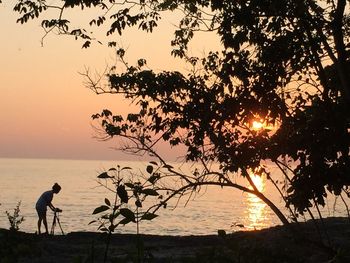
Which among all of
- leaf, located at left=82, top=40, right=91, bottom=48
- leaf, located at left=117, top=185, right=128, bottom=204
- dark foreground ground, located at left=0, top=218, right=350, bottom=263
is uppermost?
leaf, located at left=82, top=40, right=91, bottom=48

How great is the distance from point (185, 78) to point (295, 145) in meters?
4.74

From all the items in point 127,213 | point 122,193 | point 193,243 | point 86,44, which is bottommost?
point 193,243

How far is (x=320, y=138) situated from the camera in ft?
30.3

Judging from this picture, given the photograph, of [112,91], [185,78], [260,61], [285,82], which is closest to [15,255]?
[260,61]

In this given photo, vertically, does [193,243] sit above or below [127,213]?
below

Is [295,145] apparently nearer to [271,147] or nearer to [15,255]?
[271,147]

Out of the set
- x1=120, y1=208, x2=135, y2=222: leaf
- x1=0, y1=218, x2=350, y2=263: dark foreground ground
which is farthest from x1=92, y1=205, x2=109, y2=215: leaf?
x1=0, y1=218, x2=350, y2=263: dark foreground ground

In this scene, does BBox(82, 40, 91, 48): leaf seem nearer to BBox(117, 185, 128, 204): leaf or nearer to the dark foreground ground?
the dark foreground ground

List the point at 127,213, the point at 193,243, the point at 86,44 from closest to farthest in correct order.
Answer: the point at 127,213 < the point at 86,44 < the point at 193,243

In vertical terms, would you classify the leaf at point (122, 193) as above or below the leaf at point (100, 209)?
above

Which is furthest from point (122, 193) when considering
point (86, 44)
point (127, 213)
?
point (86, 44)

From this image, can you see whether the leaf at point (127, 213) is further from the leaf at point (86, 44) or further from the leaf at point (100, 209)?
the leaf at point (86, 44)

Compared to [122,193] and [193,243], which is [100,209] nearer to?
[122,193]

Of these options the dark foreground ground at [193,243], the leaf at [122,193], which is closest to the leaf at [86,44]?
the dark foreground ground at [193,243]
